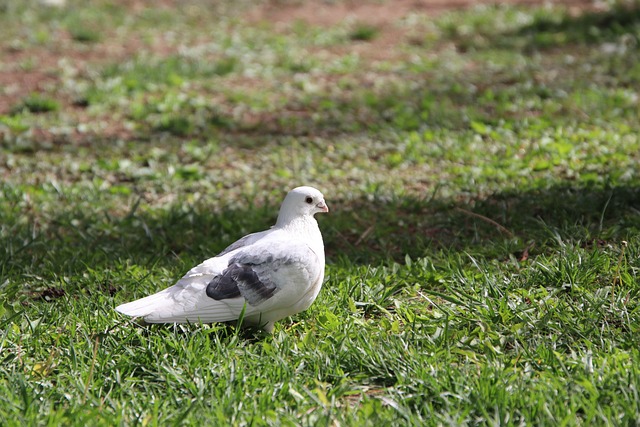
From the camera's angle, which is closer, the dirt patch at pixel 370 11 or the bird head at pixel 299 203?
the bird head at pixel 299 203

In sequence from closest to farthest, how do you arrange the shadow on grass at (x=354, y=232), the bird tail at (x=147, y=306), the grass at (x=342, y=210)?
the grass at (x=342, y=210), the bird tail at (x=147, y=306), the shadow on grass at (x=354, y=232)

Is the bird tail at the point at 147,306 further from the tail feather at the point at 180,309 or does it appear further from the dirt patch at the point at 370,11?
the dirt patch at the point at 370,11

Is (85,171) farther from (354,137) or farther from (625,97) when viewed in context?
(625,97)

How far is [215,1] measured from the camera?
11.2 m

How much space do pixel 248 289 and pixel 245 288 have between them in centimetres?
1

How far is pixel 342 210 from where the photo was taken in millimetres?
5430

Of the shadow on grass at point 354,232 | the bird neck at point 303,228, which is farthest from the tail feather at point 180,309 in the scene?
the shadow on grass at point 354,232

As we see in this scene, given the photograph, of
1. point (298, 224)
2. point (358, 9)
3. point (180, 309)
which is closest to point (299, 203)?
point (298, 224)

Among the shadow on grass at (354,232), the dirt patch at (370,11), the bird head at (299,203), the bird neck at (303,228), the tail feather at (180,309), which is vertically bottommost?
the dirt patch at (370,11)

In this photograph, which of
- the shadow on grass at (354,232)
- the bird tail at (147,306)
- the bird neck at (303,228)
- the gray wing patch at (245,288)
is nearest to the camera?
the bird tail at (147,306)

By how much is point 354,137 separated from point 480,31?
3368mm

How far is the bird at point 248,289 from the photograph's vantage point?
11.3ft

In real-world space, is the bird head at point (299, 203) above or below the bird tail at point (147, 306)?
above

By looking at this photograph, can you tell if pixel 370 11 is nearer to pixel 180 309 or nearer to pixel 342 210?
pixel 342 210
